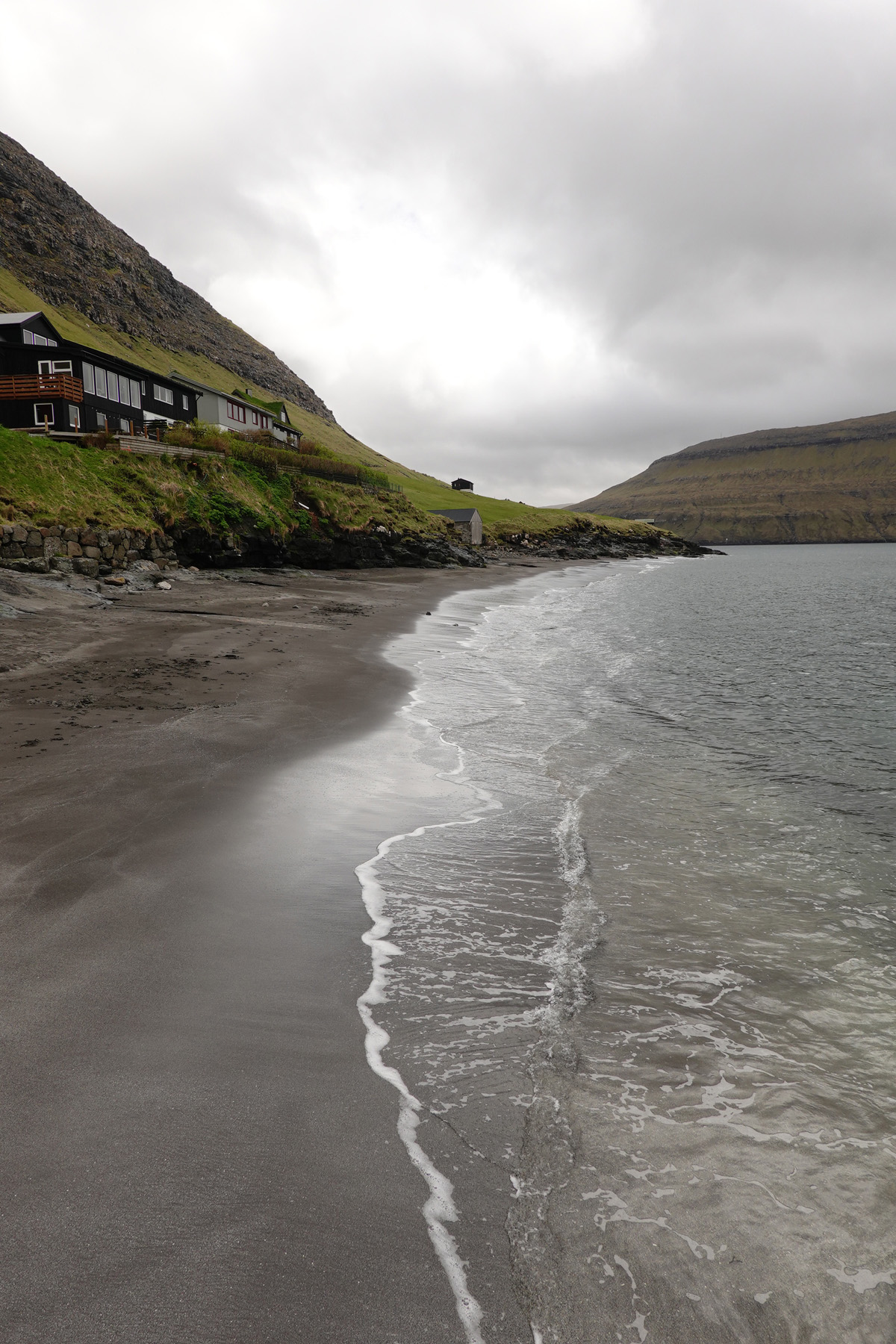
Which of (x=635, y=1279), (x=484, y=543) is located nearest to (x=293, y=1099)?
(x=635, y=1279)

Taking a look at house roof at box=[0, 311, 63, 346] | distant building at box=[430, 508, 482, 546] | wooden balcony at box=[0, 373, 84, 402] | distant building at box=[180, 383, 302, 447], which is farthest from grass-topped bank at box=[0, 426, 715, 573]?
distant building at box=[180, 383, 302, 447]

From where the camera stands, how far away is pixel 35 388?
162 feet

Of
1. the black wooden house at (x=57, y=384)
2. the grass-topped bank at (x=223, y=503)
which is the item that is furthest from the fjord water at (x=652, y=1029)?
the black wooden house at (x=57, y=384)

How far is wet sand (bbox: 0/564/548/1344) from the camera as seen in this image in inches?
117

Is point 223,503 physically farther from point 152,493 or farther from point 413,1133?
point 413,1133

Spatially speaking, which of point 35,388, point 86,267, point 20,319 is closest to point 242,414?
point 20,319

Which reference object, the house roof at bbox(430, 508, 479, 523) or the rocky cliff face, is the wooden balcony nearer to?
the house roof at bbox(430, 508, 479, 523)

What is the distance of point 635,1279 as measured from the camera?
3.26 meters

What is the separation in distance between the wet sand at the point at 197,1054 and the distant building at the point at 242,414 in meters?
68.2

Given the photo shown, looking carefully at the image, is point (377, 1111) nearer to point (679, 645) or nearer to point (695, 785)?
point (695, 785)

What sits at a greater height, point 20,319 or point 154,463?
point 20,319

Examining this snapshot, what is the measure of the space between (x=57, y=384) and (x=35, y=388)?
1.51m

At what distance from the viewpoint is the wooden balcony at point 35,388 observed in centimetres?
4912

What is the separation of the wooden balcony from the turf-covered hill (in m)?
13.1
